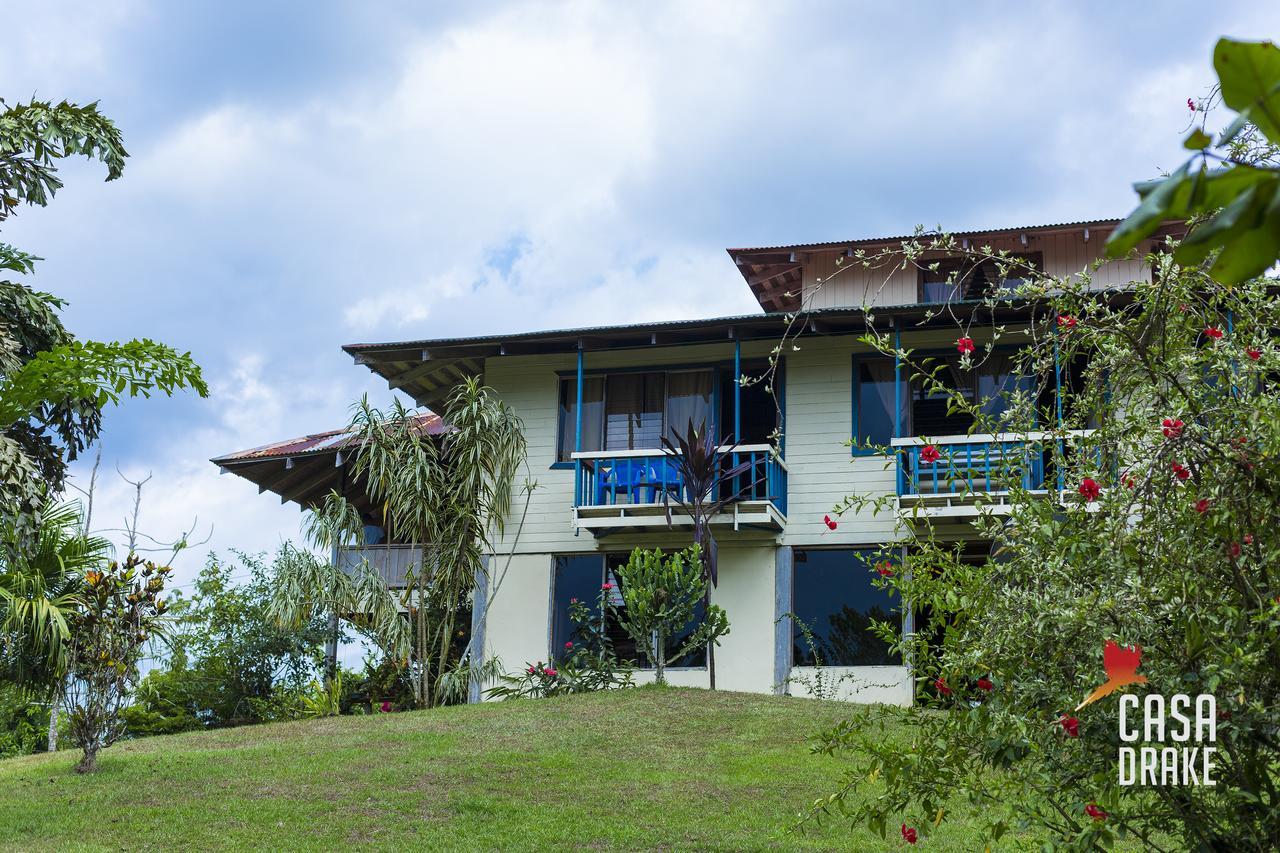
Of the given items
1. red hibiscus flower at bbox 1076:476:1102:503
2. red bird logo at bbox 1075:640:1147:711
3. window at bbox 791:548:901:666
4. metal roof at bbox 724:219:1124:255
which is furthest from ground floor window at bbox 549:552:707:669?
red bird logo at bbox 1075:640:1147:711

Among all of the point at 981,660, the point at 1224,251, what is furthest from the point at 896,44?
the point at 1224,251

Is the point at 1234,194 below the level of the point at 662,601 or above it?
above

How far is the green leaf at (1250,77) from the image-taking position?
158cm

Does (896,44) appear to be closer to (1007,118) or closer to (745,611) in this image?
(1007,118)

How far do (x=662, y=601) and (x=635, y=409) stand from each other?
11.7ft

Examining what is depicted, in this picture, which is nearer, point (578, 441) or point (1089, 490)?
point (1089, 490)

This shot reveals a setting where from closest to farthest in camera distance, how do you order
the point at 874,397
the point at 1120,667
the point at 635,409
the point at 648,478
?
the point at 1120,667
the point at 648,478
the point at 874,397
the point at 635,409

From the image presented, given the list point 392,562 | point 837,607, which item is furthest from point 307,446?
point 837,607

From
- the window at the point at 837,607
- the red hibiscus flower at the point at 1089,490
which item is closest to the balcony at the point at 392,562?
the window at the point at 837,607

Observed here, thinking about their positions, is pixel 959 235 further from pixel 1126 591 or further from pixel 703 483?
pixel 1126 591

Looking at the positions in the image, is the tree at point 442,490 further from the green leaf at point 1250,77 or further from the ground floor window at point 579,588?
the green leaf at point 1250,77

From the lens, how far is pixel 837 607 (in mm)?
16750

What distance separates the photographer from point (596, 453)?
16.7 metres

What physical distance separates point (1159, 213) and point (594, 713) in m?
12.7
